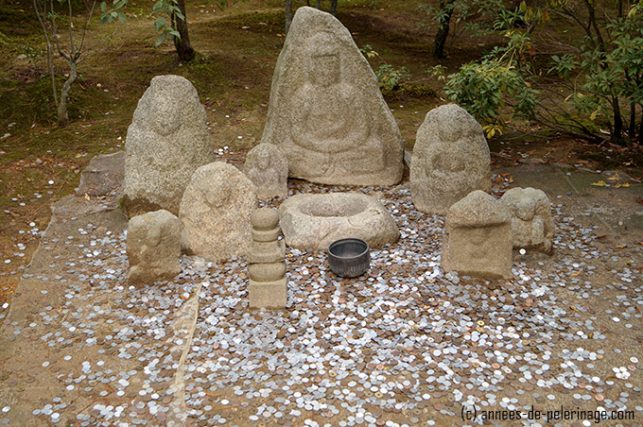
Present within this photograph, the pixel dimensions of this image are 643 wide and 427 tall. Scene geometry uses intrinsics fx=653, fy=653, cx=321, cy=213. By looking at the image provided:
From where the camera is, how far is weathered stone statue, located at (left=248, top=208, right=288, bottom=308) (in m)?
5.36

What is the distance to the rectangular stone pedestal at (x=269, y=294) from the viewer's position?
17.8 ft

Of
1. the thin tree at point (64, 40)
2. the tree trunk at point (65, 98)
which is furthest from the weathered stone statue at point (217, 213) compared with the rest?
the tree trunk at point (65, 98)

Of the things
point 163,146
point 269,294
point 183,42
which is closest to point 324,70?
point 163,146

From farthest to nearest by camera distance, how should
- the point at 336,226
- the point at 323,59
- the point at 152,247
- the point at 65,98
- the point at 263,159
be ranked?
the point at 65,98 < the point at 323,59 < the point at 263,159 < the point at 336,226 < the point at 152,247

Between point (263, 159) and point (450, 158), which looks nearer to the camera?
point (450, 158)

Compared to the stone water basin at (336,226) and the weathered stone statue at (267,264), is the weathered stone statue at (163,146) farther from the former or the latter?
the weathered stone statue at (267,264)

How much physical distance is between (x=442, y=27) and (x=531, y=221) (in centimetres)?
740

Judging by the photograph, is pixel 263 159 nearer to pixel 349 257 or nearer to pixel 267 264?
pixel 349 257

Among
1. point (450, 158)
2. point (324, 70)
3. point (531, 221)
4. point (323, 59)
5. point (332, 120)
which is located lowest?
point (531, 221)

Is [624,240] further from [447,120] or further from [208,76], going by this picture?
[208,76]

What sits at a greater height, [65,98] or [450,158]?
Answer: [450,158]

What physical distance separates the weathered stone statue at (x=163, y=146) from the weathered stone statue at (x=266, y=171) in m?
0.66

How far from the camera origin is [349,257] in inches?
225

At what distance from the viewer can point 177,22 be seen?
11062mm
